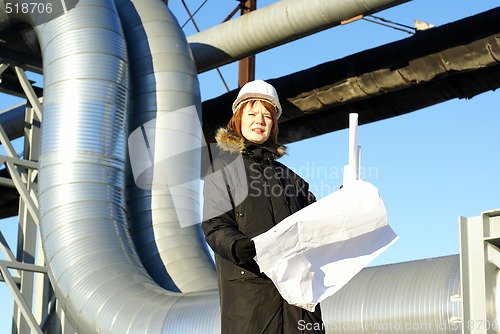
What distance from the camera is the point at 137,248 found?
7.69m

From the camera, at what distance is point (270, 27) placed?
841 centimetres

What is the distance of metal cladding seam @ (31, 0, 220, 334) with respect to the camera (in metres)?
6.48

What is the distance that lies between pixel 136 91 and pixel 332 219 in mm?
5773

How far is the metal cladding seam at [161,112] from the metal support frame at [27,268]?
3.16 ft

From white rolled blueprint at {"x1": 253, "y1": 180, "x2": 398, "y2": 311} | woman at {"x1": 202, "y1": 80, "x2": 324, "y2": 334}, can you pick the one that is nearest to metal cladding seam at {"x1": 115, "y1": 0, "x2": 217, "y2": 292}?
woman at {"x1": 202, "y1": 80, "x2": 324, "y2": 334}

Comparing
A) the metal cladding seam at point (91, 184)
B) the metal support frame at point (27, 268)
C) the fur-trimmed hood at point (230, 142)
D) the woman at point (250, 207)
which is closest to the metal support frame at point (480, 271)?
the woman at point (250, 207)

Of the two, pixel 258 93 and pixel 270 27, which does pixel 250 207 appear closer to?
pixel 258 93

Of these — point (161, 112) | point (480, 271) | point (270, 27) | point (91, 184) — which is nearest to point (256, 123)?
point (480, 271)

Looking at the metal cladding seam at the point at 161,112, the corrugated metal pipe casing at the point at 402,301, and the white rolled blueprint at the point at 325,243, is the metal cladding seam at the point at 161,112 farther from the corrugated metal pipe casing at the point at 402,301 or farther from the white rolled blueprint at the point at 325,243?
the white rolled blueprint at the point at 325,243

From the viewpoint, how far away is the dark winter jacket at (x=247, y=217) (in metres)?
2.59

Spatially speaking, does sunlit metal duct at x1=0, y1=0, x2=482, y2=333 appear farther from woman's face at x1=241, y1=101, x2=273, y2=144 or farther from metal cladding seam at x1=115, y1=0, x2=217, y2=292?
woman's face at x1=241, y1=101, x2=273, y2=144

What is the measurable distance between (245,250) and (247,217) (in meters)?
0.24

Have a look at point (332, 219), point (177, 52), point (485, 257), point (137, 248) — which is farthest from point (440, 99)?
point (332, 219)

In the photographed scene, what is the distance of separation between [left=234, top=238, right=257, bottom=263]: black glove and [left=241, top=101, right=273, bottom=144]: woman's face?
16.1 inches
